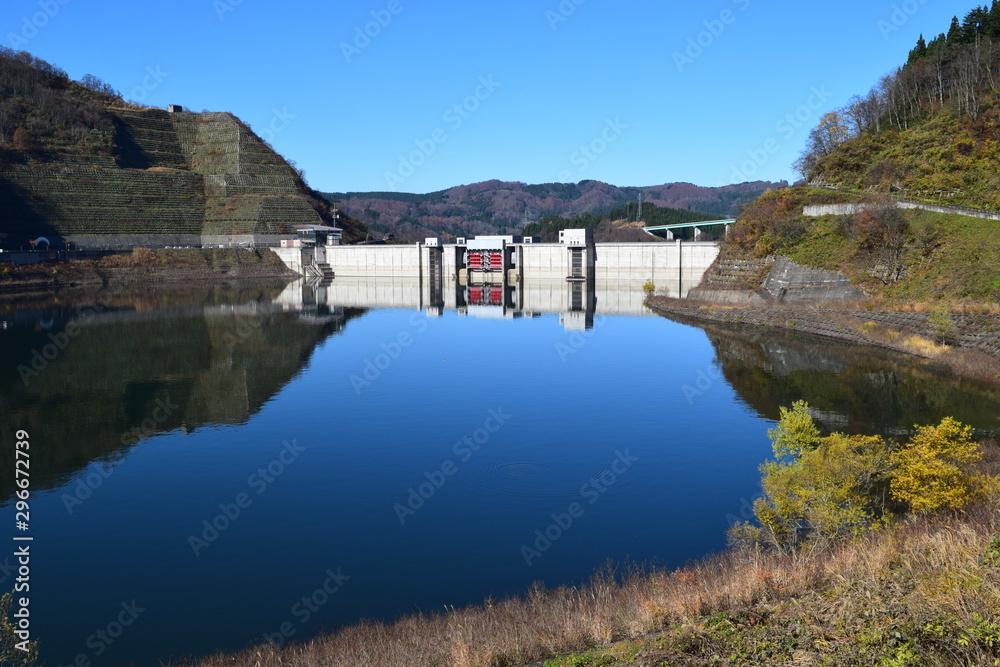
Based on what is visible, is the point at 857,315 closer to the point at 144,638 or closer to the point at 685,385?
the point at 685,385

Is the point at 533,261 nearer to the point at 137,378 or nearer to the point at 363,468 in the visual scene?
the point at 137,378

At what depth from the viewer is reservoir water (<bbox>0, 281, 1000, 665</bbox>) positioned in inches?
690

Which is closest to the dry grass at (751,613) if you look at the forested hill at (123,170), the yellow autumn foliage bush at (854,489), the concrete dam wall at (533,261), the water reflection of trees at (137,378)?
the yellow autumn foliage bush at (854,489)

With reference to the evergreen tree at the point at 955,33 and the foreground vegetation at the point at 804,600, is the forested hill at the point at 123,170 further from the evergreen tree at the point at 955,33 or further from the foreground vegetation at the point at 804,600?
the foreground vegetation at the point at 804,600

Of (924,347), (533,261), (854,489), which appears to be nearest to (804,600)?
(854,489)

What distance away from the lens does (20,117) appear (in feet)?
382

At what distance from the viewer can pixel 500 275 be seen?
118 m

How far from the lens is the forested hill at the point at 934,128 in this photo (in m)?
66.5

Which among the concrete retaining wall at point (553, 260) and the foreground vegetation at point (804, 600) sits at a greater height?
the concrete retaining wall at point (553, 260)

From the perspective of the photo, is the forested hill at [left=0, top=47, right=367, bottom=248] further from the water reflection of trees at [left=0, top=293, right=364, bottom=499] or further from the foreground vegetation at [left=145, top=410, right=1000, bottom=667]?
the foreground vegetation at [left=145, top=410, right=1000, bottom=667]

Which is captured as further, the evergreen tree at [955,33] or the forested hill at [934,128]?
the evergreen tree at [955,33]

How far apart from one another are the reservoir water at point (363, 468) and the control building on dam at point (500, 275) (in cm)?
3326

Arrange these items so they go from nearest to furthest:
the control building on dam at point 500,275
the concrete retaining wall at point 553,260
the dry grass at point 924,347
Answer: the dry grass at point 924,347
the control building on dam at point 500,275
the concrete retaining wall at point 553,260

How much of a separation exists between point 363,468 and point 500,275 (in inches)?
3643
